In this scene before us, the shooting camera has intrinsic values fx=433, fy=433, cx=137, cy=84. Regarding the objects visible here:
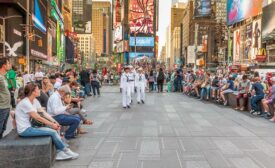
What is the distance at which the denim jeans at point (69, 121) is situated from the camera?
356 inches

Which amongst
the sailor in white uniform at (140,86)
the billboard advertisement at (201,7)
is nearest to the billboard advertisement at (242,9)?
the billboard advertisement at (201,7)

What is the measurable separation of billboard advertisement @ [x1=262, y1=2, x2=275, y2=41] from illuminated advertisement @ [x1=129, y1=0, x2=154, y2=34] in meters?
65.2

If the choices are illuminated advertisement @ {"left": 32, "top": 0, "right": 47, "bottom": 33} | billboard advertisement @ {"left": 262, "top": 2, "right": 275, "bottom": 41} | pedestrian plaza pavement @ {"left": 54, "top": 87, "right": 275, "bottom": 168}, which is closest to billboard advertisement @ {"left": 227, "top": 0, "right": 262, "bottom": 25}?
billboard advertisement @ {"left": 262, "top": 2, "right": 275, "bottom": 41}

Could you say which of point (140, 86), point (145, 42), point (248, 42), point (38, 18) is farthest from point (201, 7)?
point (140, 86)

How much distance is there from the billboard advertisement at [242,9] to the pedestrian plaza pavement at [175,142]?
2413 inches

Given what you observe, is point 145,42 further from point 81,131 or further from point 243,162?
point 243,162

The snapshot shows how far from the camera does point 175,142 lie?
369 inches

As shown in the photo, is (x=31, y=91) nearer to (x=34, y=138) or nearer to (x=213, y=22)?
(x=34, y=138)

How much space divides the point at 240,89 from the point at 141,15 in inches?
4516

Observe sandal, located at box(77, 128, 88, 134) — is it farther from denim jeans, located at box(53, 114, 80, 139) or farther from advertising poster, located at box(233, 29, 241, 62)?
advertising poster, located at box(233, 29, 241, 62)

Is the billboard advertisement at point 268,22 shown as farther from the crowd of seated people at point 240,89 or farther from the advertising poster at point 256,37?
the crowd of seated people at point 240,89

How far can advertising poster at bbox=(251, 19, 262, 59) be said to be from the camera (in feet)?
238

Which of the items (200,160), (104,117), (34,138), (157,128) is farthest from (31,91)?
(104,117)

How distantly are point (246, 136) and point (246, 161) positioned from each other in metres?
2.74
